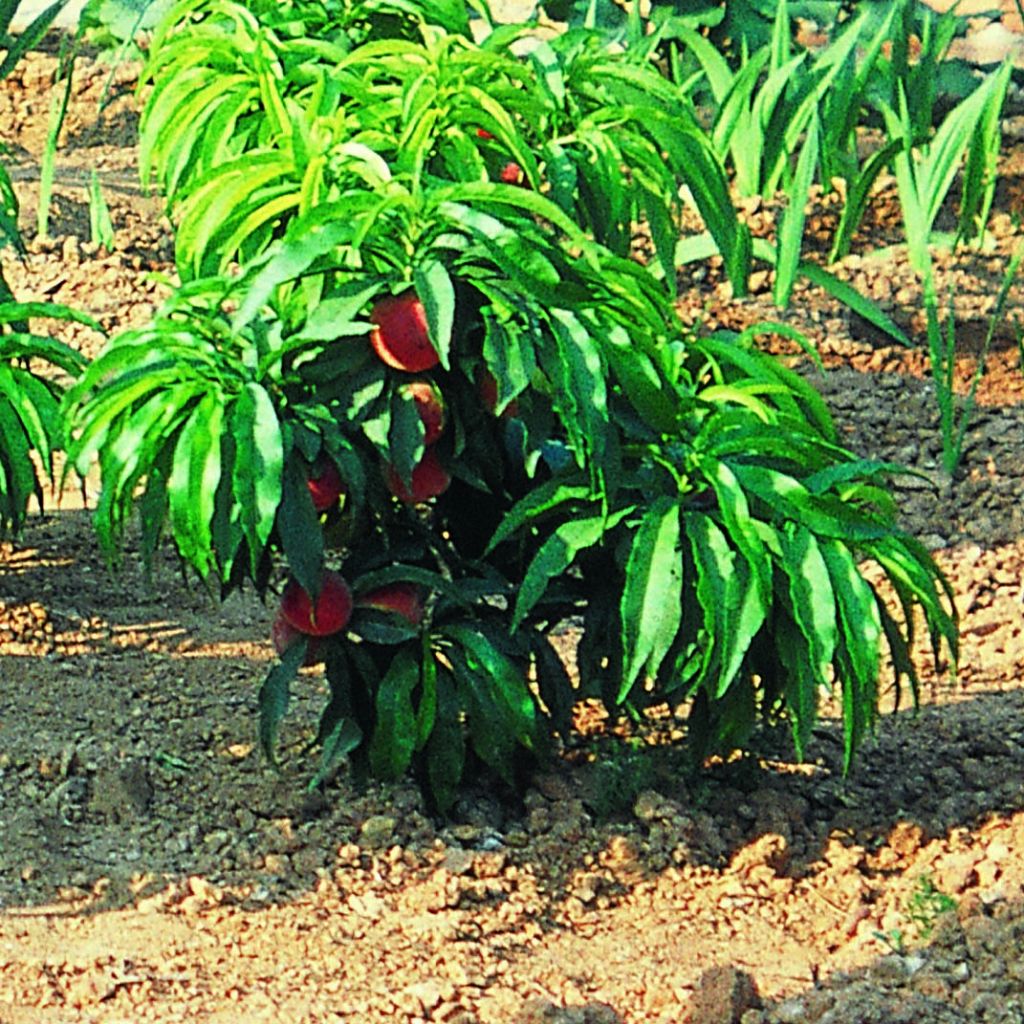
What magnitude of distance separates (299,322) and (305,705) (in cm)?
93

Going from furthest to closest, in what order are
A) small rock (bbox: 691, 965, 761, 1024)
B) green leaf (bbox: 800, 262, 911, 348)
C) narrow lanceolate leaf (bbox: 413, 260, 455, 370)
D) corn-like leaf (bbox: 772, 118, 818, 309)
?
green leaf (bbox: 800, 262, 911, 348)
corn-like leaf (bbox: 772, 118, 818, 309)
small rock (bbox: 691, 965, 761, 1024)
narrow lanceolate leaf (bbox: 413, 260, 455, 370)

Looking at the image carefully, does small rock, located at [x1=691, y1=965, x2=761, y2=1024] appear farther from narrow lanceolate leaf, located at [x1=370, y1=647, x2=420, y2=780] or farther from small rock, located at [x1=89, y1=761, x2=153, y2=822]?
small rock, located at [x1=89, y1=761, x2=153, y2=822]

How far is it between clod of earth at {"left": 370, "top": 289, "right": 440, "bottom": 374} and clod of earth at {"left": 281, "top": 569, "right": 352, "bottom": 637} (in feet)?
1.06

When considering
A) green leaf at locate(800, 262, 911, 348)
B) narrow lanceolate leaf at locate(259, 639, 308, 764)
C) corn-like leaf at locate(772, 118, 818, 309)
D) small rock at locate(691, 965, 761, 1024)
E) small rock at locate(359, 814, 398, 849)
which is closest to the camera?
small rock at locate(691, 965, 761, 1024)

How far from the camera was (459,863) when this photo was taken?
2.83 metres

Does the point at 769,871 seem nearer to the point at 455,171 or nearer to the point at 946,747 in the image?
the point at 946,747

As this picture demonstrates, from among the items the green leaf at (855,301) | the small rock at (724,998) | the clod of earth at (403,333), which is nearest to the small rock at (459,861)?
the small rock at (724,998)

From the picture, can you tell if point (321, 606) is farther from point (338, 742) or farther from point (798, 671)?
point (798, 671)

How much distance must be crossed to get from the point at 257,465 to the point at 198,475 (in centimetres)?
8

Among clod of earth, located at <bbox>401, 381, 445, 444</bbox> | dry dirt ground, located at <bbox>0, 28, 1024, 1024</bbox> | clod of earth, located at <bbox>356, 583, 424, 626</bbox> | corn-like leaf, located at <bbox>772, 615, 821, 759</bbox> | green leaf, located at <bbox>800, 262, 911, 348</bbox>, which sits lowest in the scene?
dry dirt ground, located at <bbox>0, 28, 1024, 1024</bbox>

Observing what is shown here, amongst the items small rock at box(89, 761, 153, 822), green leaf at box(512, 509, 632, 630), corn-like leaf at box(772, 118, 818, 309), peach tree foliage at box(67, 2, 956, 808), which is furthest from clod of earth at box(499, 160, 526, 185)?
corn-like leaf at box(772, 118, 818, 309)

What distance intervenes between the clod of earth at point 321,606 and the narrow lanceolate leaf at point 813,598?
57 cm

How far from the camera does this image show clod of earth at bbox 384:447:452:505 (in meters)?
2.65

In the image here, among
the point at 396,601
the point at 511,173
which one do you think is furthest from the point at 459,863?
the point at 511,173
